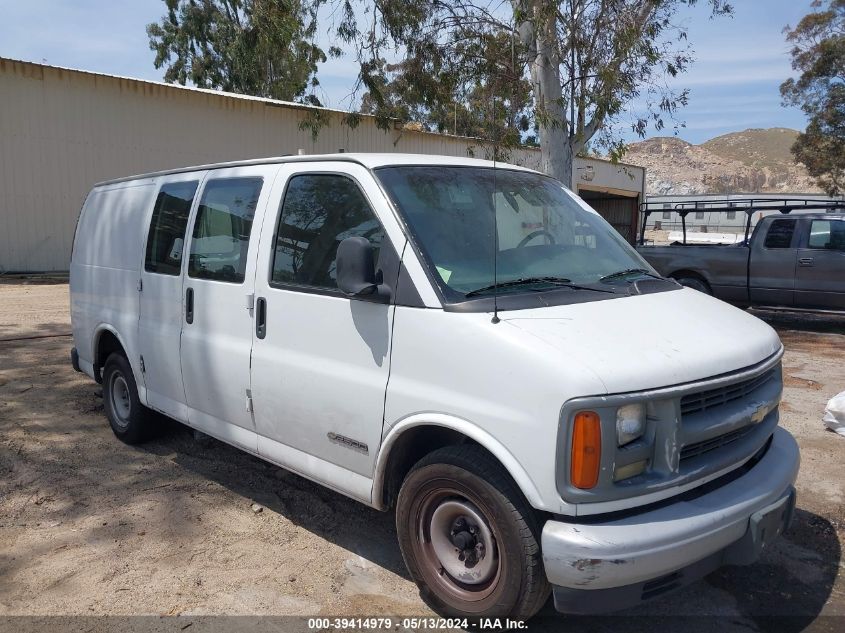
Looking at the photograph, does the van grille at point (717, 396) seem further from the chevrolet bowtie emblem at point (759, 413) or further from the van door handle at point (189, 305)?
the van door handle at point (189, 305)

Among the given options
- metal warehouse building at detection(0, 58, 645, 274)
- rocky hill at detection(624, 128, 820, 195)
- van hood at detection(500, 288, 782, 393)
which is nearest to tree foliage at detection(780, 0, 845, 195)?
metal warehouse building at detection(0, 58, 645, 274)

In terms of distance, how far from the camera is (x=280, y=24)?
38.8ft

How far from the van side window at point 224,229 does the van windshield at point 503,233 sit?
3.36 ft

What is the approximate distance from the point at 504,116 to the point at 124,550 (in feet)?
31.2

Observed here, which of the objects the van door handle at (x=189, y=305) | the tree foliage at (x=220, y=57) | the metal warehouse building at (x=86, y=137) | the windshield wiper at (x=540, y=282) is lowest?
the van door handle at (x=189, y=305)

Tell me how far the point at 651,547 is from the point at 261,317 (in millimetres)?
2285

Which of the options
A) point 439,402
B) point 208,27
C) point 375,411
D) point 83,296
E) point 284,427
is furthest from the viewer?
point 208,27

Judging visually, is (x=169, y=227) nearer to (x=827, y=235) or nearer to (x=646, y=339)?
(x=646, y=339)

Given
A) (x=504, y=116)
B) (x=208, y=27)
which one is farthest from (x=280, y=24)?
(x=208, y=27)

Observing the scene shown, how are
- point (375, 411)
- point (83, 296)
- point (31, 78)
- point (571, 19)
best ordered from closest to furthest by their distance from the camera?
point (375, 411), point (83, 296), point (571, 19), point (31, 78)

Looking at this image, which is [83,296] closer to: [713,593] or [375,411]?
[375,411]

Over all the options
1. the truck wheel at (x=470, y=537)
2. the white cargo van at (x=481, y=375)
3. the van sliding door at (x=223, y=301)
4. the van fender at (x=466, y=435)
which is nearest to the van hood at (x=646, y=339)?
the white cargo van at (x=481, y=375)

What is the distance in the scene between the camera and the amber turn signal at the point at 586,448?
8.46 feet

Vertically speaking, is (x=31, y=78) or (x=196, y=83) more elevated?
(x=196, y=83)
